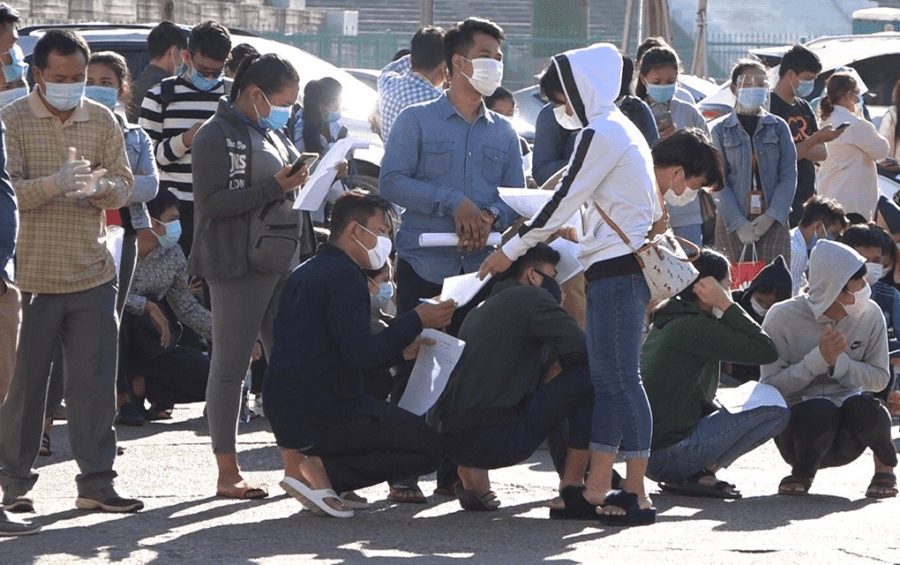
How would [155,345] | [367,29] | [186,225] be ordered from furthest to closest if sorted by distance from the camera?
[367,29] → [186,225] → [155,345]

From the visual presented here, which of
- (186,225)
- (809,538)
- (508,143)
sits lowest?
(809,538)

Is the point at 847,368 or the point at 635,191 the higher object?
the point at 635,191

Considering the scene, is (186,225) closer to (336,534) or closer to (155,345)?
(155,345)

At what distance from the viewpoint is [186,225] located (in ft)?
34.1

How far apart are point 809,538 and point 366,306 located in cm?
189

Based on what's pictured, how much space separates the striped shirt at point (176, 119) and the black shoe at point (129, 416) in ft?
4.34

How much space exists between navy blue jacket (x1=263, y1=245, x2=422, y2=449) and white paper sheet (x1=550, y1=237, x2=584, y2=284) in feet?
2.65

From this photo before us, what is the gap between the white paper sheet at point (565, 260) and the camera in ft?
25.7

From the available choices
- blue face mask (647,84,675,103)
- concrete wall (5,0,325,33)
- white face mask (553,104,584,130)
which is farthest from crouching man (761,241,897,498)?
concrete wall (5,0,325,33)

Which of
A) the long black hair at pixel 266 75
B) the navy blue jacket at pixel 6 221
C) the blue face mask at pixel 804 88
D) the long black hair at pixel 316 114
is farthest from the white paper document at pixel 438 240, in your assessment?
the blue face mask at pixel 804 88

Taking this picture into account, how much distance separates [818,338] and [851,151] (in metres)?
5.24

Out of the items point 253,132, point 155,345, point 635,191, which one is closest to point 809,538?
point 635,191

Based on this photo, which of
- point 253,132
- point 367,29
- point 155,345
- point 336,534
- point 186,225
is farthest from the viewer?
point 367,29

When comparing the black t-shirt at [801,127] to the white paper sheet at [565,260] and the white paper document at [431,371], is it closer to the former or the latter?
the white paper sheet at [565,260]
